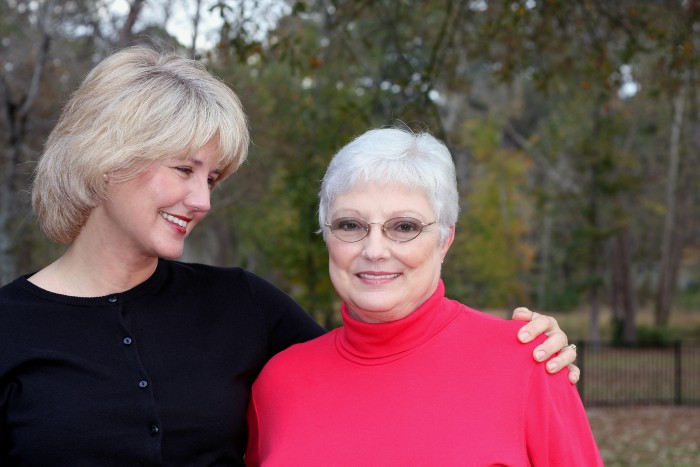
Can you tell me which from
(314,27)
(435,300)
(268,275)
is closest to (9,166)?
(435,300)

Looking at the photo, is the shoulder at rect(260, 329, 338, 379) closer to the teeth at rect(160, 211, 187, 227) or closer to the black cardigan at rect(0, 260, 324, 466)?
the black cardigan at rect(0, 260, 324, 466)

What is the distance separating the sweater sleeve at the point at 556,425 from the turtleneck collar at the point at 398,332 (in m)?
0.36

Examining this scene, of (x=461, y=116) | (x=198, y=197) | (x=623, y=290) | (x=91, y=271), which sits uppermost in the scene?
(x=198, y=197)

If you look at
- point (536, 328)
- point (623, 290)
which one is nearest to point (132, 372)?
point (536, 328)

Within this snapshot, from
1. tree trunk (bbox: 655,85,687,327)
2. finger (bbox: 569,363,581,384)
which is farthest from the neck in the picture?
tree trunk (bbox: 655,85,687,327)

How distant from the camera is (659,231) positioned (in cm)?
3747

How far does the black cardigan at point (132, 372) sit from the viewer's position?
2.57m

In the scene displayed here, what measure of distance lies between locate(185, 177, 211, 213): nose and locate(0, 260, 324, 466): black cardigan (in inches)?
14.5

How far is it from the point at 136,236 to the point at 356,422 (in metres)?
0.88

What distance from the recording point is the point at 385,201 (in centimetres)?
263

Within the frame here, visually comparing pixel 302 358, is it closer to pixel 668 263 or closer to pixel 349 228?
pixel 349 228

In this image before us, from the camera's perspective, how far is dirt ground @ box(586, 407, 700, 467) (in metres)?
11.3

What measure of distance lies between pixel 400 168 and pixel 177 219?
71 cm

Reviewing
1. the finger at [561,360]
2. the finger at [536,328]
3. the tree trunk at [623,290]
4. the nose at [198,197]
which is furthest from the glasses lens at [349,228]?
the tree trunk at [623,290]
